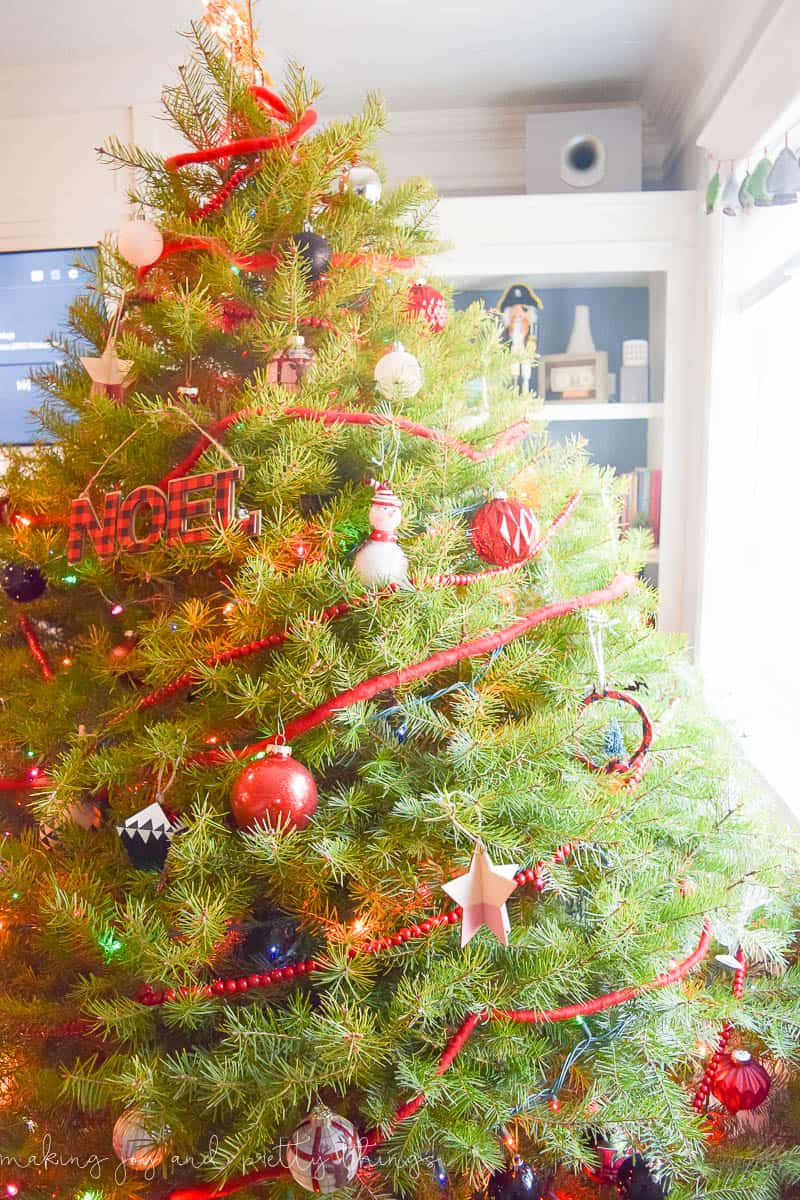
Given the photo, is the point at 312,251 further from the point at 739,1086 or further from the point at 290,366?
the point at 739,1086

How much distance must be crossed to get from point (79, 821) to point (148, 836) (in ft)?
0.52

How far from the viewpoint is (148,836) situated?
0.68 meters

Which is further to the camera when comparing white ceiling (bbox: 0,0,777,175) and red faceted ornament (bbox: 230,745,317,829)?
white ceiling (bbox: 0,0,777,175)

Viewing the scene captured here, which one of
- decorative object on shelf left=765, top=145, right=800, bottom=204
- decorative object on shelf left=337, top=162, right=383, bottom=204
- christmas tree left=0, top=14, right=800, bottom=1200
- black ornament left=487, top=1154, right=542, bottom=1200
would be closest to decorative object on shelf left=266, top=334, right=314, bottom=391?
christmas tree left=0, top=14, right=800, bottom=1200

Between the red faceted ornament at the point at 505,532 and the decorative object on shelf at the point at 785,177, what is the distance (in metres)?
1.12

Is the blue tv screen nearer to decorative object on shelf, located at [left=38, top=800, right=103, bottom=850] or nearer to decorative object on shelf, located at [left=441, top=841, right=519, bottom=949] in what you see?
decorative object on shelf, located at [left=38, top=800, right=103, bottom=850]

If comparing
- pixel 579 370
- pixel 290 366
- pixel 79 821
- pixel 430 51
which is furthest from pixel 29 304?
pixel 79 821

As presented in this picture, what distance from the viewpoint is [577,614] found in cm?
81

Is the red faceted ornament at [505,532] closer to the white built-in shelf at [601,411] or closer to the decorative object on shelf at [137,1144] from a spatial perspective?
the decorative object on shelf at [137,1144]

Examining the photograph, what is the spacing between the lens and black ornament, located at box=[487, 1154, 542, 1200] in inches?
27.5

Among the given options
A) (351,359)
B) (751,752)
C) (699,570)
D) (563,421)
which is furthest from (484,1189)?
(563,421)

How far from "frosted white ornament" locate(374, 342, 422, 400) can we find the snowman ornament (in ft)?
0.42

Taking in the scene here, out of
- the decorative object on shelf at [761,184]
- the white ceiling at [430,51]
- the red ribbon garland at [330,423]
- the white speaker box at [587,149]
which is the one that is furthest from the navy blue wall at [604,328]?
the red ribbon garland at [330,423]

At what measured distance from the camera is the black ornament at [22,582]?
85cm
